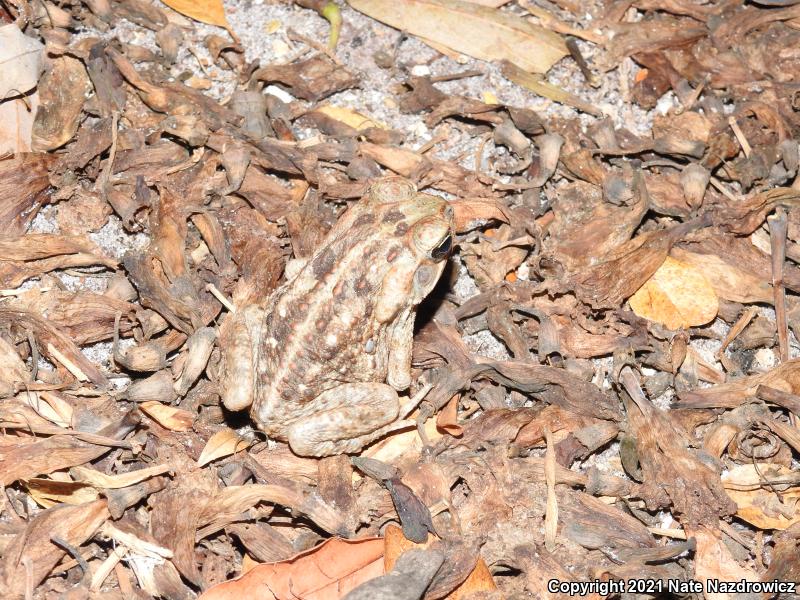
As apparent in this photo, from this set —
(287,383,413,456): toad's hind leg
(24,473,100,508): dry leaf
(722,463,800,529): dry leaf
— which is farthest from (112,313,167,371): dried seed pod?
(722,463,800,529): dry leaf

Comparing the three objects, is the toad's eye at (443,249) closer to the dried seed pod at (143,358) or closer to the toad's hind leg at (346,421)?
the toad's hind leg at (346,421)

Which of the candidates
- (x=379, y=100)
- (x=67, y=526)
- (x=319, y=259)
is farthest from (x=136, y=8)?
(x=67, y=526)

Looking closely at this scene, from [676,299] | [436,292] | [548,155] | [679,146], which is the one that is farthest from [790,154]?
[436,292]

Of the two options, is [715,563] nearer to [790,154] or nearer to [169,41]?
[790,154]

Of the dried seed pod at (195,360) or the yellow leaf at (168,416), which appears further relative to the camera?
the dried seed pod at (195,360)

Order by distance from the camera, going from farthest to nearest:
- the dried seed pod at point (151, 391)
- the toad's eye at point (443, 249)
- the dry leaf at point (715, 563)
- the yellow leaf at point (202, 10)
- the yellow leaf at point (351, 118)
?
1. the yellow leaf at point (202, 10)
2. the yellow leaf at point (351, 118)
3. the dried seed pod at point (151, 391)
4. the toad's eye at point (443, 249)
5. the dry leaf at point (715, 563)

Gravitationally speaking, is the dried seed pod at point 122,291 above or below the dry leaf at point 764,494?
above

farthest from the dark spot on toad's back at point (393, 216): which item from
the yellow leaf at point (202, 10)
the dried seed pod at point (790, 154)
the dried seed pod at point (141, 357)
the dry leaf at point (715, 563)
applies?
the dried seed pod at point (790, 154)
